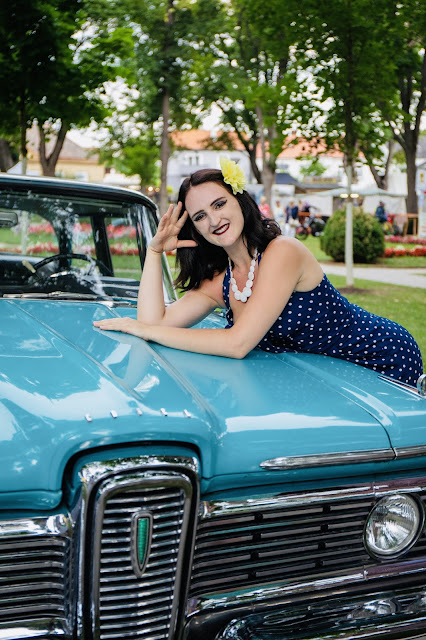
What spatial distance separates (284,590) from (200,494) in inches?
17.3

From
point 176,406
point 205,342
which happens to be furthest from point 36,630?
point 205,342

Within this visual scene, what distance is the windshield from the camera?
3.48 metres

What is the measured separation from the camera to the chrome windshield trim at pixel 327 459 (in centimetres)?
193

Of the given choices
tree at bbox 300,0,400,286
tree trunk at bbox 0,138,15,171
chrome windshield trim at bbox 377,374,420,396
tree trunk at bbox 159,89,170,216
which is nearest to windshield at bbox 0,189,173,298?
chrome windshield trim at bbox 377,374,420,396

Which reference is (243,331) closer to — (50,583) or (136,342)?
(136,342)

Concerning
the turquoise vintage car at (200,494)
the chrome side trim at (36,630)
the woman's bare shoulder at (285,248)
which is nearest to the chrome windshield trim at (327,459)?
the turquoise vintage car at (200,494)

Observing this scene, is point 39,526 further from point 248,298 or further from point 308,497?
point 248,298

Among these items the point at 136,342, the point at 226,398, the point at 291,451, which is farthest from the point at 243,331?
the point at 291,451

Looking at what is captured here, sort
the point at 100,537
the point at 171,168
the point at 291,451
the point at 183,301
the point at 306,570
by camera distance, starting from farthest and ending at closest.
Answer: the point at 171,168 < the point at 183,301 < the point at 306,570 < the point at 291,451 < the point at 100,537

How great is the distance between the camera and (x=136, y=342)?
8.56 feet

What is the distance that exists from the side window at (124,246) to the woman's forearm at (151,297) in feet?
2.12

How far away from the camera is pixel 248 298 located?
296 cm

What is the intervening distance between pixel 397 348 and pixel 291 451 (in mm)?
1172

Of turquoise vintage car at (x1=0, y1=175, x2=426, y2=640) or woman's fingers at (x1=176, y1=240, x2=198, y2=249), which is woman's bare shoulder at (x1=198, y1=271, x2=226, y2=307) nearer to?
woman's fingers at (x1=176, y1=240, x2=198, y2=249)
